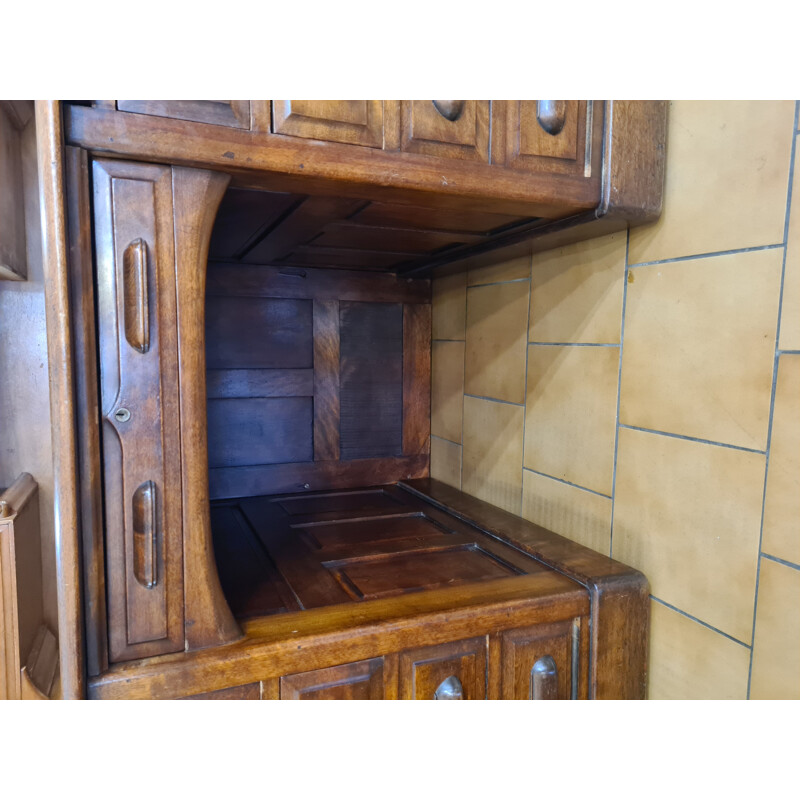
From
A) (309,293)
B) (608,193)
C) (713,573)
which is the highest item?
(608,193)

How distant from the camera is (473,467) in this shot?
4.69ft

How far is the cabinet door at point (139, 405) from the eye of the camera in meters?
0.63

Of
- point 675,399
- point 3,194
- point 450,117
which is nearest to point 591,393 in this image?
point 675,399

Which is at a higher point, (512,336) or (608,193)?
(608,193)

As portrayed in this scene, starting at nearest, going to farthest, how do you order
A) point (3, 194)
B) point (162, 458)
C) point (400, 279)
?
point (162, 458) → point (3, 194) → point (400, 279)

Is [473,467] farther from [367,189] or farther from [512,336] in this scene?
[367,189]

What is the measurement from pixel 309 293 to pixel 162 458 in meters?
0.85

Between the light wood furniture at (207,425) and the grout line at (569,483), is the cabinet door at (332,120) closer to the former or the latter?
the light wood furniture at (207,425)

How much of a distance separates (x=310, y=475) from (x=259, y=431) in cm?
19

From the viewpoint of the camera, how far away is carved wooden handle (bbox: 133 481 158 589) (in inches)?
26.1

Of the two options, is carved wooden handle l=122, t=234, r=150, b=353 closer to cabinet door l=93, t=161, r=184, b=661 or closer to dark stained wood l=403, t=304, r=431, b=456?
cabinet door l=93, t=161, r=184, b=661

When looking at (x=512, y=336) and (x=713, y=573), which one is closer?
(x=713, y=573)

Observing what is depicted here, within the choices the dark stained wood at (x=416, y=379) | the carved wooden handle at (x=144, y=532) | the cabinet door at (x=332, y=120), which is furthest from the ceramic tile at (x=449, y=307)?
the carved wooden handle at (x=144, y=532)

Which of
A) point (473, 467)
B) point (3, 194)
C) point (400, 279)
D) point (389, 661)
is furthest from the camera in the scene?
point (400, 279)
